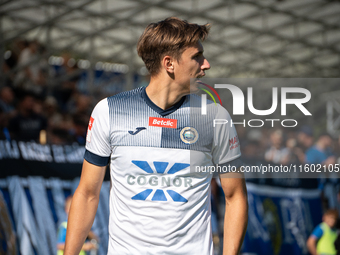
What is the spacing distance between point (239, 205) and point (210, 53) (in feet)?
62.5

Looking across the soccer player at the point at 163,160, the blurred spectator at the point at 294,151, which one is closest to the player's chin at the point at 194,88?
the soccer player at the point at 163,160

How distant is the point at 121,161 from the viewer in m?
2.09

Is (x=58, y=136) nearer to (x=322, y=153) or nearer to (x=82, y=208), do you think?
(x=82, y=208)

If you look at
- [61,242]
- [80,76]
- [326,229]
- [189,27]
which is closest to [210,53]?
[80,76]

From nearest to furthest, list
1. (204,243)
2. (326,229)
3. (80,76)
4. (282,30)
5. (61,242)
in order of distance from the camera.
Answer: (204,243) < (61,242) < (326,229) < (80,76) < (282,30)

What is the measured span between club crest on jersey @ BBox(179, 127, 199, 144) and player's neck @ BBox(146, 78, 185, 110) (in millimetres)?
167

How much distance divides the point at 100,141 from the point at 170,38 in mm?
675

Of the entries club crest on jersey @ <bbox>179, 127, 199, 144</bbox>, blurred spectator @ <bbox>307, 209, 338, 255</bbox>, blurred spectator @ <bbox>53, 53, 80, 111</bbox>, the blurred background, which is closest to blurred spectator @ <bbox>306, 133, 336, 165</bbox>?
the blurred background

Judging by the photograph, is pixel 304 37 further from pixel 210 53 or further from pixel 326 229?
pixel 326 229

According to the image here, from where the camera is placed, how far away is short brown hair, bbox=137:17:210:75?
6.77 ft

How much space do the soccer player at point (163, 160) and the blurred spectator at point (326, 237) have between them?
447cm

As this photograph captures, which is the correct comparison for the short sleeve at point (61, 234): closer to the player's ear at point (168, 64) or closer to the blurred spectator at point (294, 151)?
the player's ear at point (168, 64)

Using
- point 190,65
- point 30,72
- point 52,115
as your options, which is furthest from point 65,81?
point 190,65

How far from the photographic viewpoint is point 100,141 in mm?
2133
